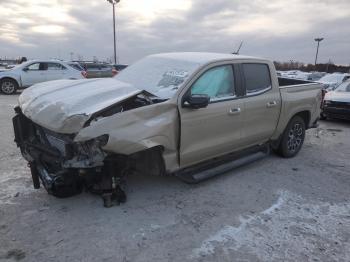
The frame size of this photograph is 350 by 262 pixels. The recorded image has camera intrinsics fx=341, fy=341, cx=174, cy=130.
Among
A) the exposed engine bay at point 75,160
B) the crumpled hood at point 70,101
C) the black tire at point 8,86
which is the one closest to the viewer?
the crumpled hood at point 70,101

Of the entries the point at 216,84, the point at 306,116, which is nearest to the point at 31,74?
the point at 306,116

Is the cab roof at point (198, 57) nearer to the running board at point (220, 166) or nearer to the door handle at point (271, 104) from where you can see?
the door handle at point (271, 104)

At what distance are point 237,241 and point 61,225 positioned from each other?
74.1 inches

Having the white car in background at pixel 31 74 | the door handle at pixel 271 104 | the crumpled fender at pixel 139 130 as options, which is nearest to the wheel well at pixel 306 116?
the door handle at pixel 271 104

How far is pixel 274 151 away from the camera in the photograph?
21.1 feet

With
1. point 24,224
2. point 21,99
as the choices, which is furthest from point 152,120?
point 21,99

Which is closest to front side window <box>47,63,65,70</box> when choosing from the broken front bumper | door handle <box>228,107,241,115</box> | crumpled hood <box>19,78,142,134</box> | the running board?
crumpled hood <box>19,78,142,134</box>

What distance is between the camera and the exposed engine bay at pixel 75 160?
11.9 feet

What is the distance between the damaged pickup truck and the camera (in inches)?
144

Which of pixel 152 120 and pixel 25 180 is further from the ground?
pixel 152 120

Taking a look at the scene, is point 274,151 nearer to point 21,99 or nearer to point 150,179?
point 150,179

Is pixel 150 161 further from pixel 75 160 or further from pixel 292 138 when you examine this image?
pixel 292 138

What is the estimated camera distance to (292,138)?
638cm

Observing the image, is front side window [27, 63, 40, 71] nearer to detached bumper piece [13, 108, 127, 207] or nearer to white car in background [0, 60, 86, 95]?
white car in background [0, 60, 86, 95]
